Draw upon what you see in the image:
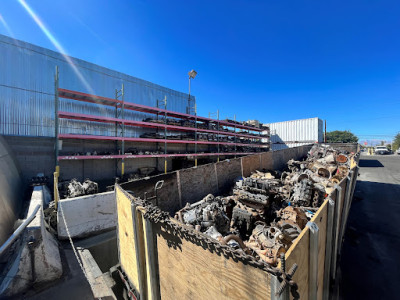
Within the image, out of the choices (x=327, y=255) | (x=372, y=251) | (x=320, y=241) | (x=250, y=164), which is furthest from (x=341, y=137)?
(x=320, y=241)

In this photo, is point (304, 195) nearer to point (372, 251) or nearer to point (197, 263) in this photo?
point (372, 251)

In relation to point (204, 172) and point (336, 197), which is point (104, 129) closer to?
point (204, 172)

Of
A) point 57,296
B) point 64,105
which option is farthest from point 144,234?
point 64,105

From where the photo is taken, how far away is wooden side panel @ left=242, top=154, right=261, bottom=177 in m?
6.78

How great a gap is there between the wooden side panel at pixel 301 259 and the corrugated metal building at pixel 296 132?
21.4 meters

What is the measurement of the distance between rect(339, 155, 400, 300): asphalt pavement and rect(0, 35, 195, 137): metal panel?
12083 mm

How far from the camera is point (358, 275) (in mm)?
3127

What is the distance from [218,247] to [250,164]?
6.50m

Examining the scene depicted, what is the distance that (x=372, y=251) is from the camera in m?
3.82

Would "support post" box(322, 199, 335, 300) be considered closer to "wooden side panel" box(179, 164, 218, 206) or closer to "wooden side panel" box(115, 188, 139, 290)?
"wooden side panel" box(115, 188, 139, 290)

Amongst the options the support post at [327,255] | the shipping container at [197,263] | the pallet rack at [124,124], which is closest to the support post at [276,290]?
A: the shipping container at [197,263]

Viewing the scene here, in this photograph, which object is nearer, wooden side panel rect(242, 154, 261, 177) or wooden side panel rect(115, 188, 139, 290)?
wooden side panel rect(115, 188, 139, 290)

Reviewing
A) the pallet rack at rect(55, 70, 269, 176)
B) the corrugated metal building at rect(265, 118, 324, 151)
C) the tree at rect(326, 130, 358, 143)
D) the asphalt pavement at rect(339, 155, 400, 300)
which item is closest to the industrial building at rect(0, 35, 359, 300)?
the pallet rack at rect(55, 70, 269, 176)

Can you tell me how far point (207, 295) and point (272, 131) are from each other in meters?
24.2
